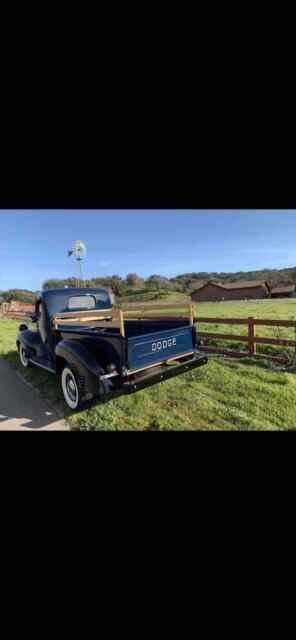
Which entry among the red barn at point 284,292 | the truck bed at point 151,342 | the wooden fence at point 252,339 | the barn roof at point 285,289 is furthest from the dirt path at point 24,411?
the barn roof at point 285,289

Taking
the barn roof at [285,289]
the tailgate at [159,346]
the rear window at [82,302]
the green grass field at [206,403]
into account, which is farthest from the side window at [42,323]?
the barn roof at [285,289]

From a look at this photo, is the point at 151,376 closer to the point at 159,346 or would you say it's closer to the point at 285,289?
the point at 159,346

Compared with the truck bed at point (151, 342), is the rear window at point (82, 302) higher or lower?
higher

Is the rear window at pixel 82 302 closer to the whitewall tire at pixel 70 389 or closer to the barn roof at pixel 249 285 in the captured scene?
the whitewall tire at pixel 70 389

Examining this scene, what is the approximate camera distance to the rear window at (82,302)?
4191 mm

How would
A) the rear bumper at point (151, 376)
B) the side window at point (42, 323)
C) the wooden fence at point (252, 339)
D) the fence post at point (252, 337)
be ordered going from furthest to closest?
the fence post at point (252, 337)
the wooden fence at point (252, 339)
the side window at point (42, 323)
the rear bumper at point (151, 376)

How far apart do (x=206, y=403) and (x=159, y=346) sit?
1055mm

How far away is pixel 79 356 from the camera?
9.62 ft

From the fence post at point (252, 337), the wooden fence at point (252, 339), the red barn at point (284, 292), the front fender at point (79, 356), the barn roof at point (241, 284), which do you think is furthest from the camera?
the barn roof at point (241, 284)

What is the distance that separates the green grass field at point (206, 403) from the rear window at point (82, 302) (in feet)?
4.65

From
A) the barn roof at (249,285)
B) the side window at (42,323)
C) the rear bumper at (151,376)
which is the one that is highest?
the barn roof at (249,285)

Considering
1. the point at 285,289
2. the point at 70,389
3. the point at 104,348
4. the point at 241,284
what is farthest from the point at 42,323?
the point at 285,289

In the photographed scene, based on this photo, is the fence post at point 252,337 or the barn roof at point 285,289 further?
the barn roof at point 285,289
